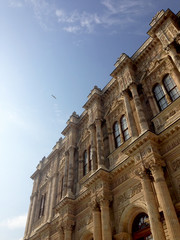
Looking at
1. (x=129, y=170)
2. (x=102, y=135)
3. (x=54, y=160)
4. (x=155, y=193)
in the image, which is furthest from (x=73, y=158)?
(x=155, y=193)

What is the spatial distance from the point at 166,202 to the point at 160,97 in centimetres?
587

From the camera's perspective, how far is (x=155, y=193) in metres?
9.08

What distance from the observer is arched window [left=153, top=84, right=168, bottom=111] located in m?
11.6

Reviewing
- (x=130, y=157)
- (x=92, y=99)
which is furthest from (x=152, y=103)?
(x=92, y=99)

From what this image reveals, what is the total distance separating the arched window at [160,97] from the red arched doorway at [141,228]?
5394 millimetres

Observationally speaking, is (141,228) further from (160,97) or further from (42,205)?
(42,205)

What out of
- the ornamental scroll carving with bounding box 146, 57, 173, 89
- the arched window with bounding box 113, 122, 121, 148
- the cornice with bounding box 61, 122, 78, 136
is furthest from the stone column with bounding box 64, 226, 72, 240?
the ornamental scroll carving with bounding box 146, 57, 173, 89

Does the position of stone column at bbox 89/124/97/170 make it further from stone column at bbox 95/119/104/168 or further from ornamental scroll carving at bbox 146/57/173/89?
ornamental scroll carving at bbox 146/57/173/89

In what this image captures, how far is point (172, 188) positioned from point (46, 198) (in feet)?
43.7

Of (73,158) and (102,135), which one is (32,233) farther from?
(102,135)

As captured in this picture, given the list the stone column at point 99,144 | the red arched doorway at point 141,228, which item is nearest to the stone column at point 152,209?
the red arched doorway at point 141,228

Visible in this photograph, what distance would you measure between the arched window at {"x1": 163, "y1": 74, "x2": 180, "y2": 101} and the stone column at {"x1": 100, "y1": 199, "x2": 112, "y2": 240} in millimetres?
6228

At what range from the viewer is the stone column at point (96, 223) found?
10.8m

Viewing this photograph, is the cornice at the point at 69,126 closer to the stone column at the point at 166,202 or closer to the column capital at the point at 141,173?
the column capital at the point at 141,173
